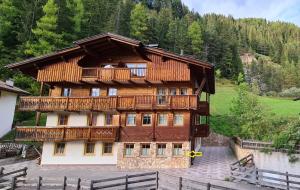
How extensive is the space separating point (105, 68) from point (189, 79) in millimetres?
7395

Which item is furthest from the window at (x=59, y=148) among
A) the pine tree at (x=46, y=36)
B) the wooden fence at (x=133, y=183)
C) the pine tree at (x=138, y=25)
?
the pine tree at (x=138, y=25)

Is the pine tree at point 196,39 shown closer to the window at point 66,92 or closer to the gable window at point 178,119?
the window at point 66,92

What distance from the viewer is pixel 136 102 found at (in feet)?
82.8

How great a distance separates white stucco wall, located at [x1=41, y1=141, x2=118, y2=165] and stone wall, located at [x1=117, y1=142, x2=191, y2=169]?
1123 millimetres

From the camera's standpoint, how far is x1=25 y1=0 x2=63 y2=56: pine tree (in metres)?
41.4

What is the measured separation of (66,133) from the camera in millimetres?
25516

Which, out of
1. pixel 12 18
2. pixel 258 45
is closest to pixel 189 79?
pixel 12 18

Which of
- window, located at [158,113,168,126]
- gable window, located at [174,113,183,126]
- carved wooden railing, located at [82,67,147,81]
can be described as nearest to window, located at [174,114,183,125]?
gable window, located at [174,113,183,126]

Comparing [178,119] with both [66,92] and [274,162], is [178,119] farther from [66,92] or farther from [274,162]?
[66,92]

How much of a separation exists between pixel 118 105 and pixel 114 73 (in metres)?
2.88

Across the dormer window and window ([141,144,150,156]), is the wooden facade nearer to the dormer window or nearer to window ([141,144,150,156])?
the dormer window

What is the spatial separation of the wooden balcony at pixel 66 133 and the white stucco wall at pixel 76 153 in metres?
1.18

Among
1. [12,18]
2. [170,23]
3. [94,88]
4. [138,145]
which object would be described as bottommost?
[138,145]

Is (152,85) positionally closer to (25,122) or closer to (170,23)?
(25,122)
